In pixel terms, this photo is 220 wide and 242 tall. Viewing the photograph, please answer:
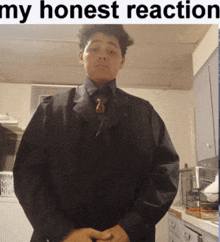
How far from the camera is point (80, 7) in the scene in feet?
2.99

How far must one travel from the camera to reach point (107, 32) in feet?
2.83

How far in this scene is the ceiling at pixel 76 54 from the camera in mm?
925

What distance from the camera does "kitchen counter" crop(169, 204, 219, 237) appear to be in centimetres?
87

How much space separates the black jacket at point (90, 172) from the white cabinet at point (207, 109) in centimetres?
22

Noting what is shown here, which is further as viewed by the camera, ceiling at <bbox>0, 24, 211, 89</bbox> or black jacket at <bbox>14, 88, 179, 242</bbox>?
ceiling at <bbox>0, 24, 211, 89</bbox>

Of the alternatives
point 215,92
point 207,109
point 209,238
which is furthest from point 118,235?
point 215,92

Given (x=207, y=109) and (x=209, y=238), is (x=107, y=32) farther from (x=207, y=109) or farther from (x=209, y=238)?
(x=209, y=238)

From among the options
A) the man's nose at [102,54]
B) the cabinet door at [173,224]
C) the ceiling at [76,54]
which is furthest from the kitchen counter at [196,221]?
the man's nose at [102,54]

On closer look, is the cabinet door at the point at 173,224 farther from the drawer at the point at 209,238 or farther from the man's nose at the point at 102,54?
the man's nose at the point at 102,54

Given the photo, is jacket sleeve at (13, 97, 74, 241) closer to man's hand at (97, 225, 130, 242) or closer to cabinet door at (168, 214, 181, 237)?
man's hand at (97, 225, 130, 242)

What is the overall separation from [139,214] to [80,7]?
737 mm

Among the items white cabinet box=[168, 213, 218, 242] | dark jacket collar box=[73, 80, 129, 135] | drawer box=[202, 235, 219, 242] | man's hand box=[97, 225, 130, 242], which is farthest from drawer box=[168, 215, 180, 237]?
dark jacket collar box=[73, 80, 129, 135]

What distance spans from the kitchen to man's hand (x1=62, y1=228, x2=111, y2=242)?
0.25 m

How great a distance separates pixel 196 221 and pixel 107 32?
879mm
